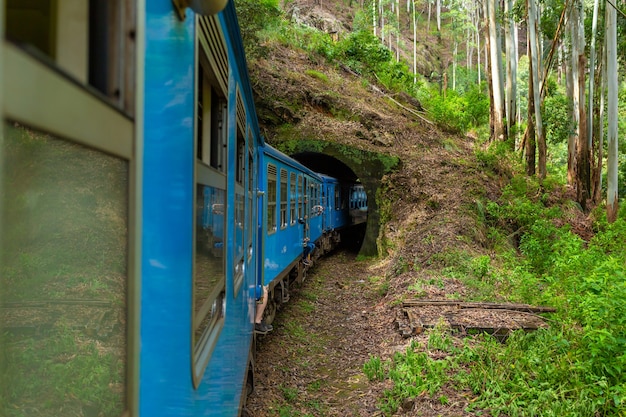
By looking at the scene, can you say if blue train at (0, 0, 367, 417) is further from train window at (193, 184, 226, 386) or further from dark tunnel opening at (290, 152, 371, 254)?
dark tunnel opening at (290, 152, 371, 254)

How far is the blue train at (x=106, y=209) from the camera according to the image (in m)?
0.87

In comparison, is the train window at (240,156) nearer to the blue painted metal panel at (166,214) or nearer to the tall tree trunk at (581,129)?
the blue painted metal panel at (166,214)

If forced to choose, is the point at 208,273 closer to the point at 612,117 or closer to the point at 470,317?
the point at 470,317

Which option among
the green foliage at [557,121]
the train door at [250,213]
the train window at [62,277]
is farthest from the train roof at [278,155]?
the green foliage at [557,121]

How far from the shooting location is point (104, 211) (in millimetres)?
1214

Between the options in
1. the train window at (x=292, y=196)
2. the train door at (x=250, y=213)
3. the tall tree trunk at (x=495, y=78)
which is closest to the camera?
the train door at (x=250, y=213)

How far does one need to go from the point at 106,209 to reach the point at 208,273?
0.95 m

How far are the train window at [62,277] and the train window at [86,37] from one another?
0.41 feet

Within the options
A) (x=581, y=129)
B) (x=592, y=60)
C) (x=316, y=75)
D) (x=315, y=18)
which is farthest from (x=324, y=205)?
(x=315, y=18)

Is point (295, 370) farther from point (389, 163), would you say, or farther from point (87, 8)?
point (389, 163)

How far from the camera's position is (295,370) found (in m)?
6.82

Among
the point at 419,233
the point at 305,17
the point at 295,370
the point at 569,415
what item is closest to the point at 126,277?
the point at 569,415

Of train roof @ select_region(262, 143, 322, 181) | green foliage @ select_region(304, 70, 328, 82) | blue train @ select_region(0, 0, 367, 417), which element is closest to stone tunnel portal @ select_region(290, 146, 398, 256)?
train roof @ select_region(262, 143, 322, 181)

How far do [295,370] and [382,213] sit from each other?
891 cm
